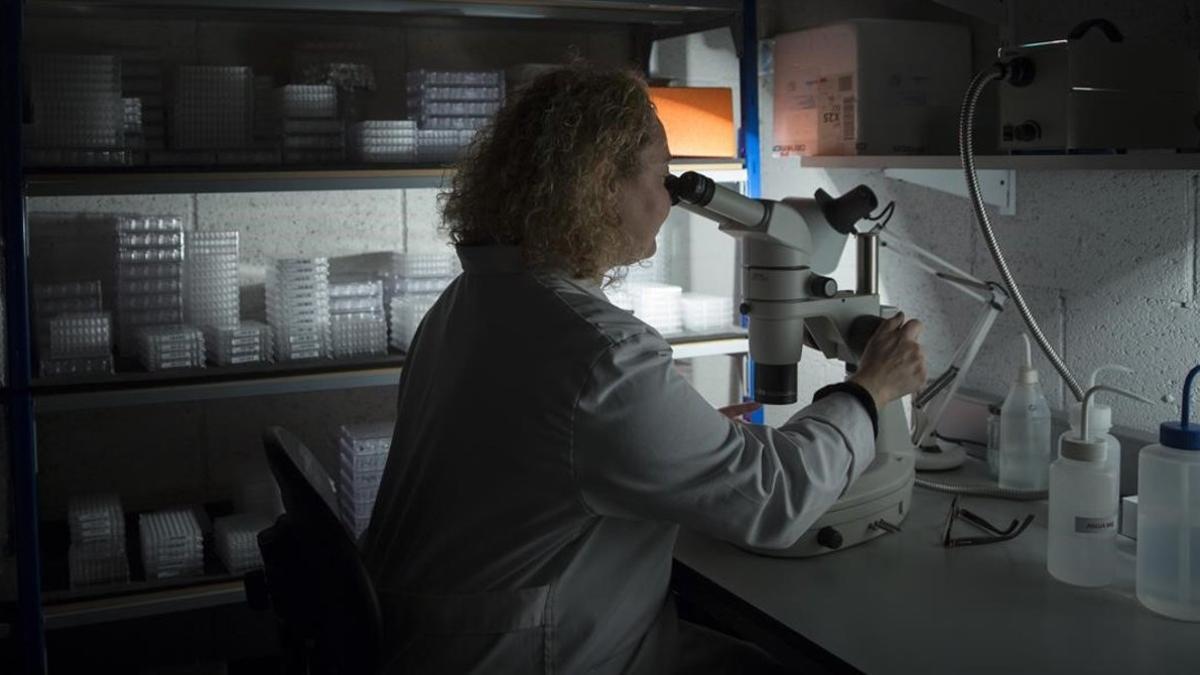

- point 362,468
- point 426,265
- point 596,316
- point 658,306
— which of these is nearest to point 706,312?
point 658,306

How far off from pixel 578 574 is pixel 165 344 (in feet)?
4.73

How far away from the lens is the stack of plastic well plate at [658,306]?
307 centimetres

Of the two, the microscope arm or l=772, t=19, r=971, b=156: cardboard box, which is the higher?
l=772, t=19, r=971, b=156: cardboard box

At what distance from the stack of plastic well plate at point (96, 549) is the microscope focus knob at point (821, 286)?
1610mm

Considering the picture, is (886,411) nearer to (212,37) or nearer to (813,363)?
(813,363)

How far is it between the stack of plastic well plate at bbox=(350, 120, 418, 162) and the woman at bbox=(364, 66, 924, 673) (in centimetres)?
113

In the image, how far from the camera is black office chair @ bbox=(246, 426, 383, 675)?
1479mm

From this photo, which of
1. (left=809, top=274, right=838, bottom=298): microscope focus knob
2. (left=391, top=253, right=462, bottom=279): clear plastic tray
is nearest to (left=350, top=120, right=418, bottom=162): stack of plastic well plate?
(left=391, top=253, right=462, bottom=279): clear plastic tray

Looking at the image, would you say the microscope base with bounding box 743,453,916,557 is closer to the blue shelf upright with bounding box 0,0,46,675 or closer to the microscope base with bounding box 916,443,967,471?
the microscope base with bounding box 916,443,967,471

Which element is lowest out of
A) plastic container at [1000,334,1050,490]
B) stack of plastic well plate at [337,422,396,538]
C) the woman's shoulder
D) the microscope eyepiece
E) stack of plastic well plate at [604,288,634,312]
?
stack of plastic well plate at [337,422,396,538]

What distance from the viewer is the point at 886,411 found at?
6.25ft

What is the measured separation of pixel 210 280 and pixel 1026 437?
5.74 ft

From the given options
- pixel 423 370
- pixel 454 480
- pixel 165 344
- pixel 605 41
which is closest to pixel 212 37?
pixel 165 344

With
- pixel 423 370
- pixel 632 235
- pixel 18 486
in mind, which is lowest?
pixel 18 486
